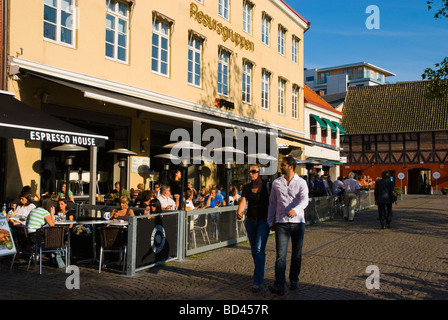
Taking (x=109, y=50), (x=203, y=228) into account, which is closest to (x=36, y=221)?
(x=203, y=228)

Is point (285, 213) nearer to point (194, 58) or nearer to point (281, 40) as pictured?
point (194, 58)

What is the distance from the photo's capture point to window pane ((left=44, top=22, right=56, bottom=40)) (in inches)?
456

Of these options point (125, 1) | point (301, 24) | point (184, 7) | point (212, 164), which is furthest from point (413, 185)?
point (125, 1)

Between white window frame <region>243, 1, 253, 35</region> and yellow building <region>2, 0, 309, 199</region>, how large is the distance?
66 millimetres

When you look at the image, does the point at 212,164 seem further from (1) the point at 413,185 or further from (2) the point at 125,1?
(1) the point at 413,185

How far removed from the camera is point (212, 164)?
1981 centimetres

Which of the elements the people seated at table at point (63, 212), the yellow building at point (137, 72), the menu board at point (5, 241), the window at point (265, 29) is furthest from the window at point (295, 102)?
the menu board at point (5, 241)

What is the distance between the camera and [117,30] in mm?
13750

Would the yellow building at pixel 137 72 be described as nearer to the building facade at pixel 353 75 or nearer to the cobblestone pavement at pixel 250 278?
the cobblestone pavement at pixel 250 278

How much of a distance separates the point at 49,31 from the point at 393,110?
4037cm

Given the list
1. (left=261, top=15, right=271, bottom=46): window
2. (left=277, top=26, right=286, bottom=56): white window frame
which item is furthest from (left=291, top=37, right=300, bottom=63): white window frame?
(left=261, top=15, right=271, bottom=46): window

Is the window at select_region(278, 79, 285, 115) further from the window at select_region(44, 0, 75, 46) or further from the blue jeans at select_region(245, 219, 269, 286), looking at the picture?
the blue jeans at select_region(245, 219, 269, 286)

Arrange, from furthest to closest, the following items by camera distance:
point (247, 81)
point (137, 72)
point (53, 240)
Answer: point (247, 81)
point (137, 72)
point (53, 240)

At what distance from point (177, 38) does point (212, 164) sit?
5950 millimetres
